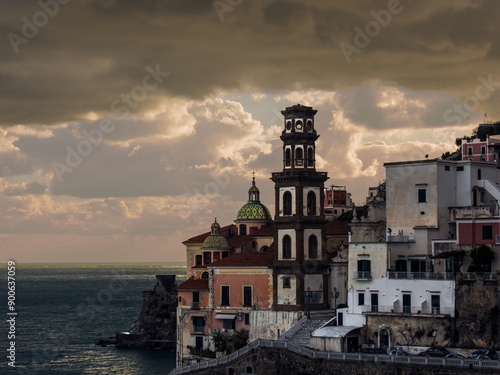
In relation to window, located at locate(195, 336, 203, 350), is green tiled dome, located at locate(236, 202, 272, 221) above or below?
above

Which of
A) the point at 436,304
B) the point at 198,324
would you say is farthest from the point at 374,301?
the point at 198,324

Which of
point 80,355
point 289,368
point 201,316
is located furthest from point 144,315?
point 289,368

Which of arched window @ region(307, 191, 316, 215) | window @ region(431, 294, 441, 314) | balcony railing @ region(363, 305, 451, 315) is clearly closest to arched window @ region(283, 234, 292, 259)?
arched window @ region(307, 191, 316, 215)

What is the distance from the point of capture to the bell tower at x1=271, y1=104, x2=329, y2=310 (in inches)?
3723

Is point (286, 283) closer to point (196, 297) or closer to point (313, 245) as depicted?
point (313, 245)

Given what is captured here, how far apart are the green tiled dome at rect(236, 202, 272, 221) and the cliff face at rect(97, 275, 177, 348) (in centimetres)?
2741

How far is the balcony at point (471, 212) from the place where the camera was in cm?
8468

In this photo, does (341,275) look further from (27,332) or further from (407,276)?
(27,332)

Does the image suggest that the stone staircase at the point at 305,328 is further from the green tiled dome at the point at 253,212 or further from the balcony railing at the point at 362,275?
the green tiled dome at the point at 253,212

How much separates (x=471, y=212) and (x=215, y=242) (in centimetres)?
3542

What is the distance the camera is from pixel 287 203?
9669cm

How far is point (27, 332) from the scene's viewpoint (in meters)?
159

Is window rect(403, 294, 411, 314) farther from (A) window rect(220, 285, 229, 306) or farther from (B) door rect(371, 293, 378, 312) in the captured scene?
(A) window rect(220, 285, 229, 306)
